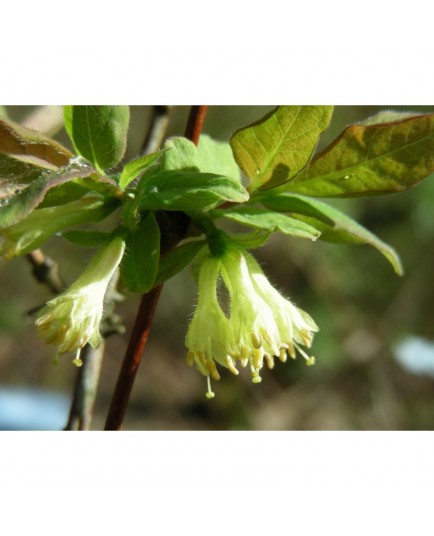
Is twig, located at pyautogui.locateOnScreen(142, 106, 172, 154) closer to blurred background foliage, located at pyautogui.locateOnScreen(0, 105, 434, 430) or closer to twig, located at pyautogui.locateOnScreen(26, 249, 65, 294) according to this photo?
twig, located at pyautogui.locateOnScreen(26, 249, 65, 294)

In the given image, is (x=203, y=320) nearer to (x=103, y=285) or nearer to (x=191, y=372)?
(x=103, y=285)

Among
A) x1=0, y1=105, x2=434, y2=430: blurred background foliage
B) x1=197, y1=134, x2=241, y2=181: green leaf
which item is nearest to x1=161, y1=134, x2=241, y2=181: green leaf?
x1=197, y1=134, x2=241, y2=181: green leaf

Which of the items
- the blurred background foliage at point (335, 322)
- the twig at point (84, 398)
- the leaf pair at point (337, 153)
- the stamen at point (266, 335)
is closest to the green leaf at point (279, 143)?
the leaf pair at point (337, 153)

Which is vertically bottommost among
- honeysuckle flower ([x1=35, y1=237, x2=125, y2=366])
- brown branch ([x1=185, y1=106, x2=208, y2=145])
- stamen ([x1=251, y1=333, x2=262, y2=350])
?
stamen ([x1=251, y1=333, x2=262, y2=350])

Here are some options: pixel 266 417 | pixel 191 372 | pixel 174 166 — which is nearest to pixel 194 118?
pixel 174 166

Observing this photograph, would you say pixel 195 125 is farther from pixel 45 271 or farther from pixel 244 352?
pixel 45 271

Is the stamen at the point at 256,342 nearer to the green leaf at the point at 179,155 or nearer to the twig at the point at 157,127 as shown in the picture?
the green leaf at the point at 179,155
